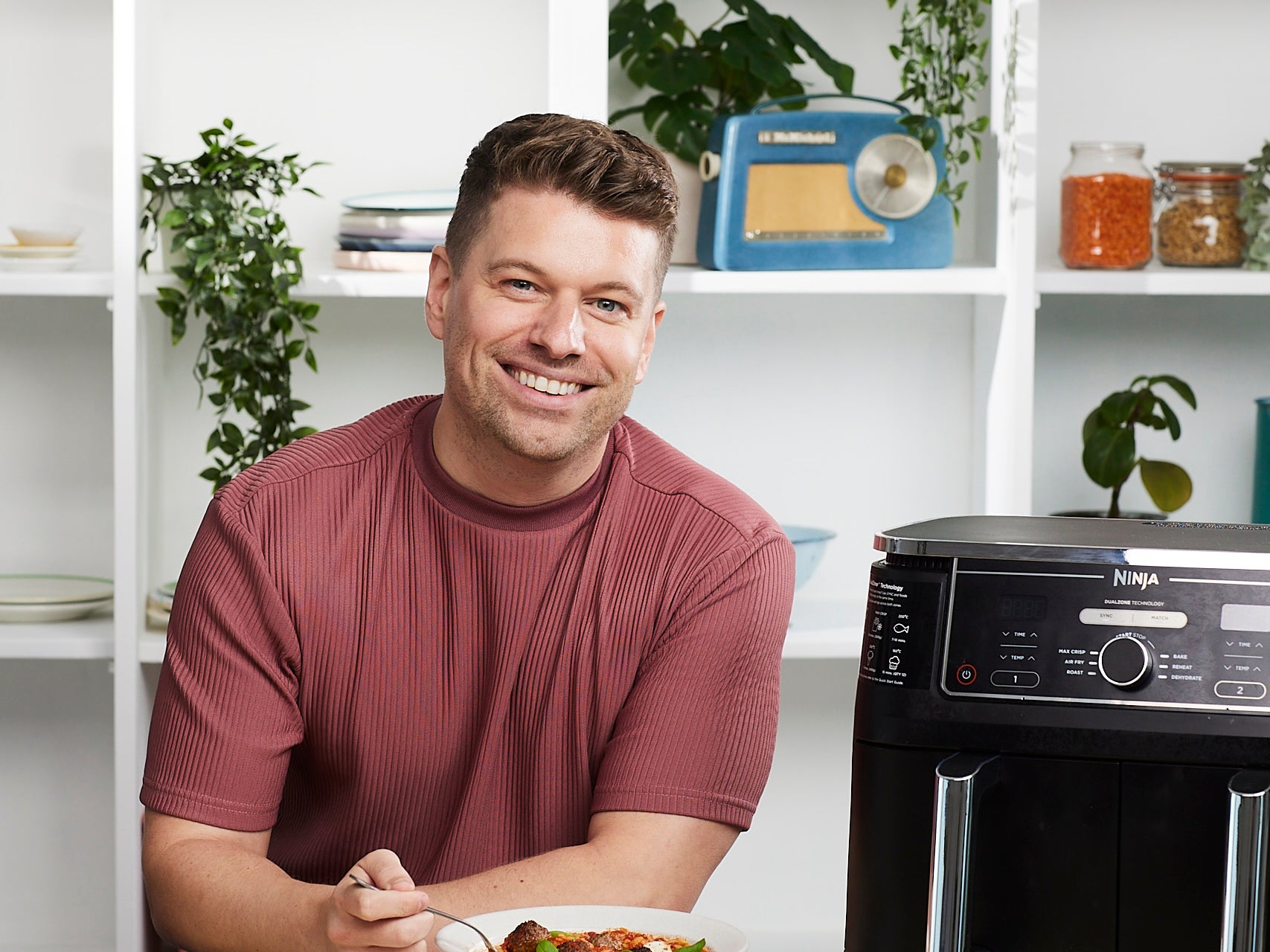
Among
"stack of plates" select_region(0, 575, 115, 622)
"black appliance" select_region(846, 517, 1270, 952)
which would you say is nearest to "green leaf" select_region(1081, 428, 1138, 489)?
"black appliance" select_region(846, 517, 1270, 952)

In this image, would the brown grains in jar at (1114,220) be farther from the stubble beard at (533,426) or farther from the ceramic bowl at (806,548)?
the stubble beard at (533,426)

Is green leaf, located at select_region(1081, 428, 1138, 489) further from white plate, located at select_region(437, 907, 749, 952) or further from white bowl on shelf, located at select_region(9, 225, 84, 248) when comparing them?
white bowl on shelf, located at select_region(9, 225, 84, 248)

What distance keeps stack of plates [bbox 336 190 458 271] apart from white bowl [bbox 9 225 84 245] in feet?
1.38

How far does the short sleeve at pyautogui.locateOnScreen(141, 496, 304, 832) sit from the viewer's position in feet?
4.15

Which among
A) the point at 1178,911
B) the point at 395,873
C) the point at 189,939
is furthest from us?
the point at 189,939

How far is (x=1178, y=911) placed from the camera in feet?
2.71

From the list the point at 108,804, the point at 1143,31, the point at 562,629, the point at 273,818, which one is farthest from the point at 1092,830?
the point at 108,804

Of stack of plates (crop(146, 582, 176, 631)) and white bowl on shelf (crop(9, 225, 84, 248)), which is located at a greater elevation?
white bowl on shelf (crop(9, 225, 84, 248))

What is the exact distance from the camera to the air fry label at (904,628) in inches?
33.7

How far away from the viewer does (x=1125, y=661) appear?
821mm

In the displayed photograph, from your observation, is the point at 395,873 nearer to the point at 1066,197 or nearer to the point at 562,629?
the point at 562,629

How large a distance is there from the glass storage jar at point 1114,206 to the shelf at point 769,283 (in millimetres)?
145

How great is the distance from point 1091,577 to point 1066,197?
136cm

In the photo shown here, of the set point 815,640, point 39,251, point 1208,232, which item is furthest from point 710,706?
point 39,251
